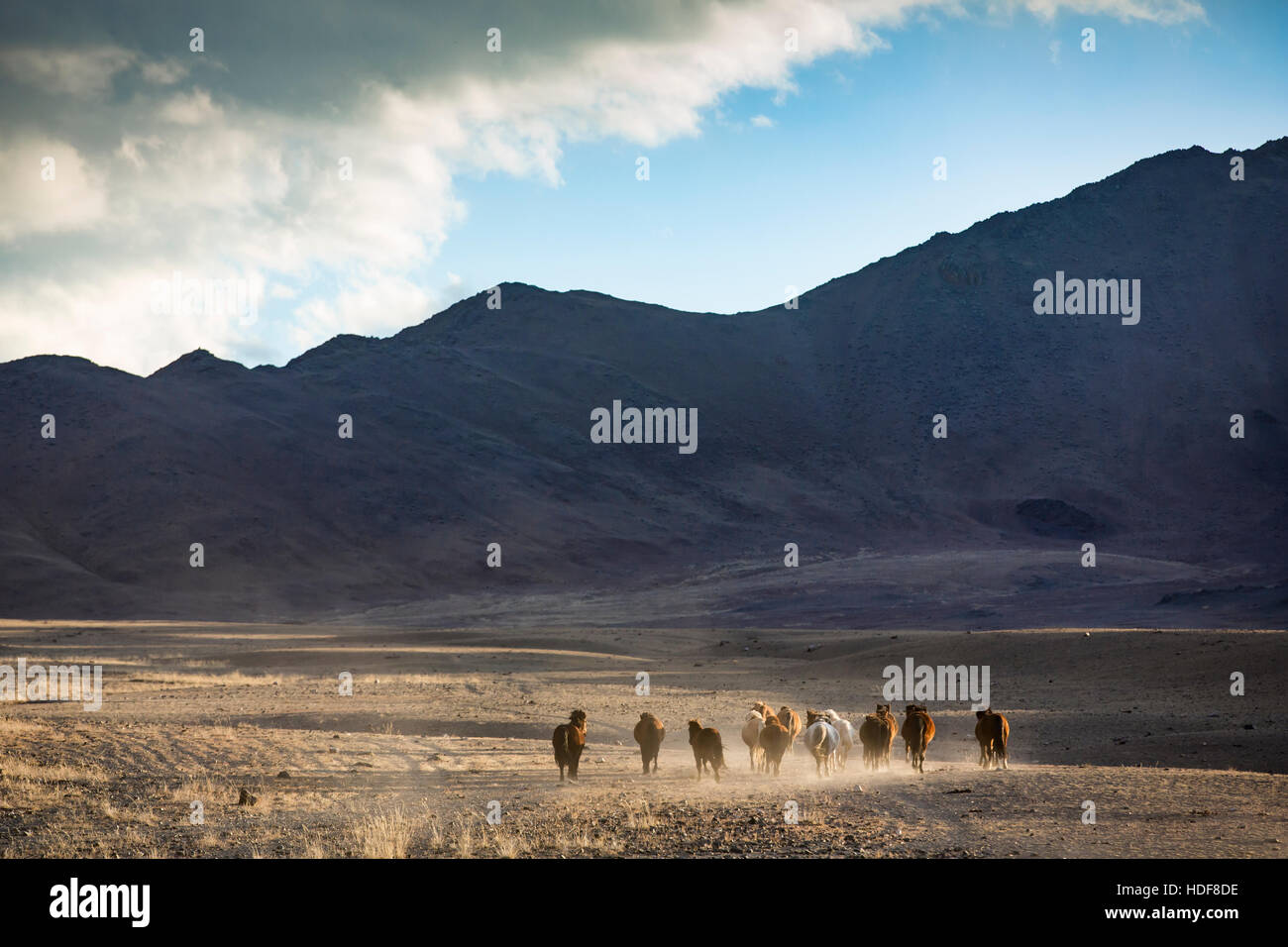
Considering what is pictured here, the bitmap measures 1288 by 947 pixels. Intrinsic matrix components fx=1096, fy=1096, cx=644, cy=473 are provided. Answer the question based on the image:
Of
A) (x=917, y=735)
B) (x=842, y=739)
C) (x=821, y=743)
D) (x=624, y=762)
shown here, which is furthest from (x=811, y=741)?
(x=624, y=762)

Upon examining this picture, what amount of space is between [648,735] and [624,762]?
105 inches

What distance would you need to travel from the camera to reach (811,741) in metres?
17.6

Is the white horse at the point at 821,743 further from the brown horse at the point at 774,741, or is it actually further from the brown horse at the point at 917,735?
the brown horse at the point at 917,735

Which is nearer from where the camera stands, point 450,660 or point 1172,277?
point 450,660

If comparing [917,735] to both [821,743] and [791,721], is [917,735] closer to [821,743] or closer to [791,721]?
[821,743]

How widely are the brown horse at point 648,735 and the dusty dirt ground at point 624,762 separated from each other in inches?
15.4

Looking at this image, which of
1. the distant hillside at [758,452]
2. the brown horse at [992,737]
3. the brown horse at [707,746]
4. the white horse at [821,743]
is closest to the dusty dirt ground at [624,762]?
the brown horse at [707,746]

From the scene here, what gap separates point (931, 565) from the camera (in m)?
88.2

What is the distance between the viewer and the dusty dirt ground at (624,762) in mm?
11406

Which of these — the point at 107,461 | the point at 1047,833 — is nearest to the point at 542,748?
the point at 1047,833
